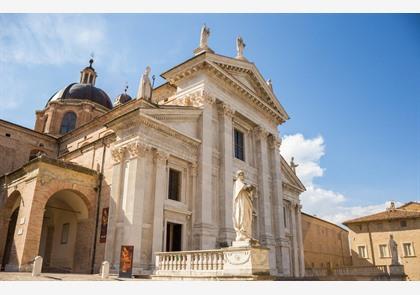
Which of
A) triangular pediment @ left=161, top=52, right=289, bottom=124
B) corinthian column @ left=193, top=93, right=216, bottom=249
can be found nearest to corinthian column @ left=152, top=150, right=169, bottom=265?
corinthian column @ left=193, top=93, right=216, bottom=249

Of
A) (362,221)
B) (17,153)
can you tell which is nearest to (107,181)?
(17,153)

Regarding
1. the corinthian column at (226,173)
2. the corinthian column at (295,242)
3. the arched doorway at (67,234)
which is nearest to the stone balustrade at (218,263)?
the corinthian column at (226,173)

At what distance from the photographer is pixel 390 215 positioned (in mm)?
33344

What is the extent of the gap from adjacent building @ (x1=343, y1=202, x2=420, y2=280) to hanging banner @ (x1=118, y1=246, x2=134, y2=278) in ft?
84.7

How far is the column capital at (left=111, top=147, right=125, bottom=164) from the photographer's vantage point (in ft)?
50.1

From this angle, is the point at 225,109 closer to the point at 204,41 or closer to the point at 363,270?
the point at 204,41

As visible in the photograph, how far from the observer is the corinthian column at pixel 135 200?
528 inches

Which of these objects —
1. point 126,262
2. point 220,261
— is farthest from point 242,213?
point 126,262

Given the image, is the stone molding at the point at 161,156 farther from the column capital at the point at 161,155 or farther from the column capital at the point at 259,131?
the column capital at the point at 259,131

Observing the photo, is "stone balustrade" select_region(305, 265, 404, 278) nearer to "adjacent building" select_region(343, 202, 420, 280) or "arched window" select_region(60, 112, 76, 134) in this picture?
"adjacent building" select_region(343, 202, 420, 280)

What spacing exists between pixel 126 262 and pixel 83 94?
24.0 m

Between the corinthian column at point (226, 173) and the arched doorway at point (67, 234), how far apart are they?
6267 mm

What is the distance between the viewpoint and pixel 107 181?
16.3m

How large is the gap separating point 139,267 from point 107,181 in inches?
189
